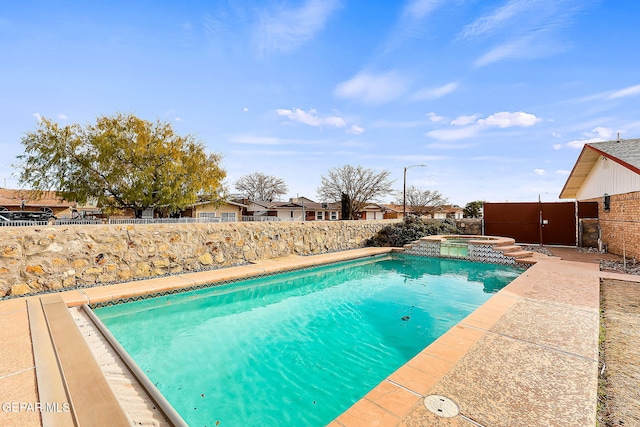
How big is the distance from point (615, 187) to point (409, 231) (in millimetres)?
8159

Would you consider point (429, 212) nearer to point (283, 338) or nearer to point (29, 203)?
point (283, 338)

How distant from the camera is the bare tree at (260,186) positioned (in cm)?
4638

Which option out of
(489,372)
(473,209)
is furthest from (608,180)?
(473,209)

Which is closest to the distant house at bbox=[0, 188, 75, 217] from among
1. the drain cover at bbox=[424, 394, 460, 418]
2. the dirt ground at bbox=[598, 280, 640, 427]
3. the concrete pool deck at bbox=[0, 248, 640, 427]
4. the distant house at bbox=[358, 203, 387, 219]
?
the concrete pool deck at bbox=[0, 248, 640, 427]

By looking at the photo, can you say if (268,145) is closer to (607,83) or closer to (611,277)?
(607,83)

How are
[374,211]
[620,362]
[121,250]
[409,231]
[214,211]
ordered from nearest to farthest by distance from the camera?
[620,362] < [121,250] < [409,231] < [214,211] < [374,211]

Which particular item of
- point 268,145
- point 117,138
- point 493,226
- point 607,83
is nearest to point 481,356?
point 607,83

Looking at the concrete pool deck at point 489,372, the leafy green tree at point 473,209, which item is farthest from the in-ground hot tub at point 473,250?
the leafy green tree at point 473,209

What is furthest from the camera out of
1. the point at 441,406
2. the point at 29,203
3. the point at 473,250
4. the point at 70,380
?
the point at 29,203

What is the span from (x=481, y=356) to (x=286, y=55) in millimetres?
11286

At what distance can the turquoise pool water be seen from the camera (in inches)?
127

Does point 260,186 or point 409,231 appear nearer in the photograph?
point 409,231

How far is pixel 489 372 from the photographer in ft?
9.62

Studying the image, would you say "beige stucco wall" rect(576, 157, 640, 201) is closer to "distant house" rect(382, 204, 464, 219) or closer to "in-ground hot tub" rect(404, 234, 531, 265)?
"in-ground hot tub" rect(404, 234, 531, 265)
